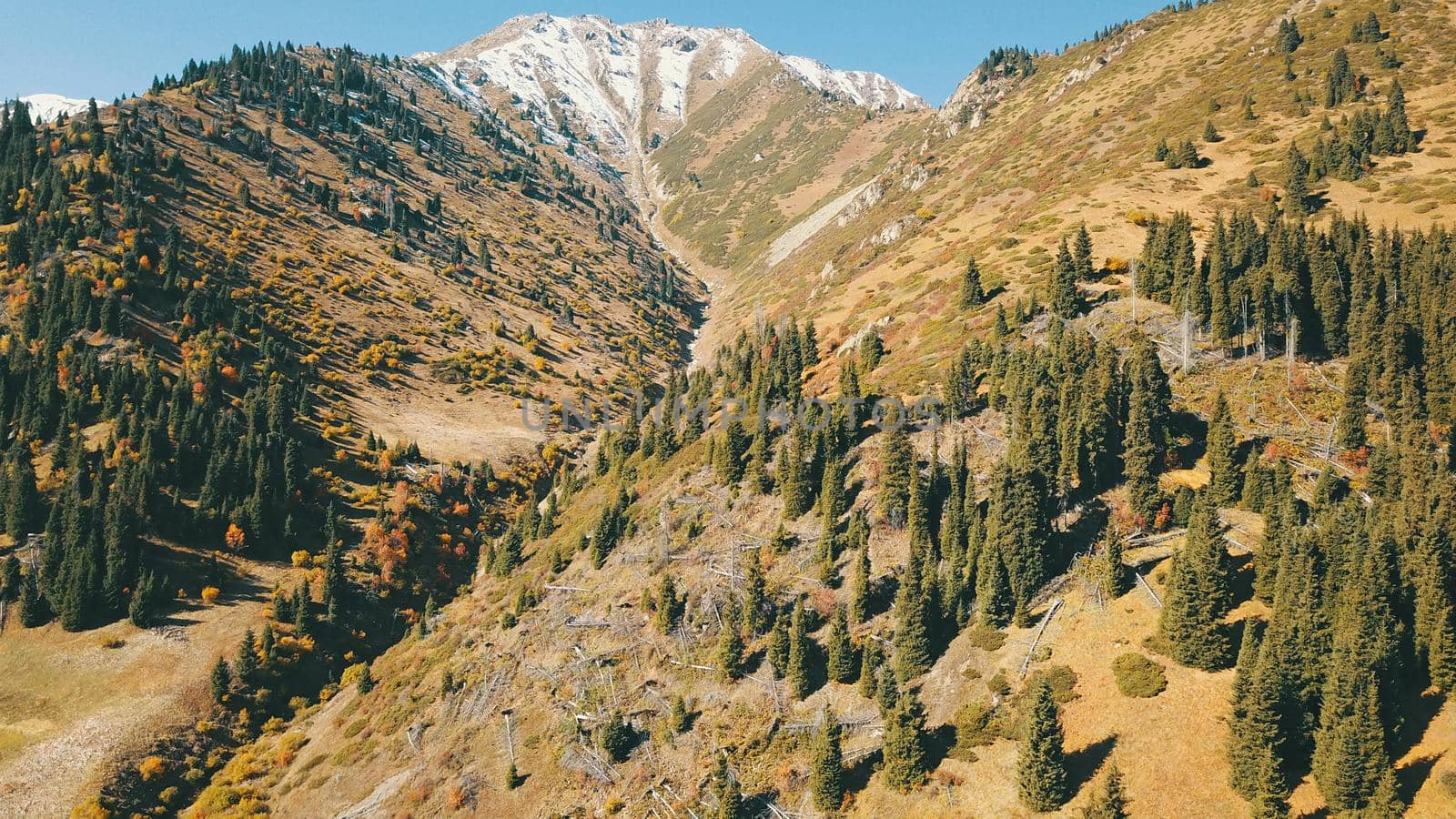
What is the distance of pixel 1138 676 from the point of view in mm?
43438

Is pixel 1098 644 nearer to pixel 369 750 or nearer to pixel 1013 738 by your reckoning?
pixel 1013 738

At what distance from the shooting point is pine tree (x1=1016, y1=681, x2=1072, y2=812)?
130 feet

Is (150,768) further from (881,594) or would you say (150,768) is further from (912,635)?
(912,635)

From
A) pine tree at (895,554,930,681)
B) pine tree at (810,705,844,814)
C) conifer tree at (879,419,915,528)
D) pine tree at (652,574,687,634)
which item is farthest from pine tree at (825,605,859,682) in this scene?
pine tree at (652,574,687,634)

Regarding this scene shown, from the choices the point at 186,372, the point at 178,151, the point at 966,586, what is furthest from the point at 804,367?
the point at 178,151

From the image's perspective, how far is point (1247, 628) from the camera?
40.7 meters

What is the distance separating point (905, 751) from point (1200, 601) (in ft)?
60.4

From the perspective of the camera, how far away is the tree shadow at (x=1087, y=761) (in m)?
40.2

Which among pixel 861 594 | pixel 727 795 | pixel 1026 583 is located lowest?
pixel 727 795

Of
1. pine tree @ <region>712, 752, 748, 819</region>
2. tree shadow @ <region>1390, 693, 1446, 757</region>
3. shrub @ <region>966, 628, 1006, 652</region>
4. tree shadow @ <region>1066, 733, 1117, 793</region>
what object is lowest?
pine tree @ <region>712, 752, 748, 819</region>

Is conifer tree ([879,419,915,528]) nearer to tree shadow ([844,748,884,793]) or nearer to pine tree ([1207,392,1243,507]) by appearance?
tree shadow ([844,748,884,793])

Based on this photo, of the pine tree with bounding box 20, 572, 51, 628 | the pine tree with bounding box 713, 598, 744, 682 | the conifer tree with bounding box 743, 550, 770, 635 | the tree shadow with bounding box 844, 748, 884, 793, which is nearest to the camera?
the tree shadow with bounding box 844, 748, 884, 793

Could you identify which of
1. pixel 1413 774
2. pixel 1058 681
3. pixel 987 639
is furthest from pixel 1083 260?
pixel 1413 774

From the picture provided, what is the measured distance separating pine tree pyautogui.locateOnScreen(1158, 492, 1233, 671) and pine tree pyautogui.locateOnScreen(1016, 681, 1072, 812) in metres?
9.61
